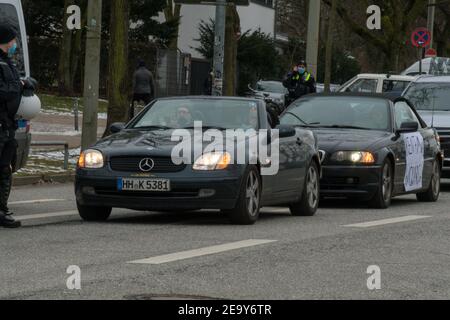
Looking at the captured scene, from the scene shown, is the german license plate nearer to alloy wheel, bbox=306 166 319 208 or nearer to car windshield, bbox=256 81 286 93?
alloy wheel, bbox=306 166 319 208

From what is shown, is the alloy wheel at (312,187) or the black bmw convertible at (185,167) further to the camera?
the alloy wheel at (312,187)

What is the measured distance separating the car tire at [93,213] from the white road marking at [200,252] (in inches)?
96.5

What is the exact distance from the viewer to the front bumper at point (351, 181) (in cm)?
1692

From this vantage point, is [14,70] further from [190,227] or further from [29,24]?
[29,24]

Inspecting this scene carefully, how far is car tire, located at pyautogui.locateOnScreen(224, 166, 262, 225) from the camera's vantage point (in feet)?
44.3

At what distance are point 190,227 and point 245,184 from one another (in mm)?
715

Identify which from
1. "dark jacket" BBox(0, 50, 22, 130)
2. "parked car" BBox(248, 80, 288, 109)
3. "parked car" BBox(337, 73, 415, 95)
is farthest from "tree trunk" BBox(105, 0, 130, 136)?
"parked car" BBox(248, 80, 288, 109)

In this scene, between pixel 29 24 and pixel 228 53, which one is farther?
pixel 29 24

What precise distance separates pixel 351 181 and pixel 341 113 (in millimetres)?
1484

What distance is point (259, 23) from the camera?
7625 centimetres

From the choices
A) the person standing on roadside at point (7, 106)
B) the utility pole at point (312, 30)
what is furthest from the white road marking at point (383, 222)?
the utility pole at point (312, 30)

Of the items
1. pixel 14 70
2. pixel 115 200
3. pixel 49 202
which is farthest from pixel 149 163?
pixel 49 202

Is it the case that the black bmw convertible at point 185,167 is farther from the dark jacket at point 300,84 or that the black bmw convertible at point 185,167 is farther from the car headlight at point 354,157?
the dark jacket at point 300,84

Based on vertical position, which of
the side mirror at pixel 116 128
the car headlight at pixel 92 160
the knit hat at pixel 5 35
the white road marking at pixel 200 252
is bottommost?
the white road marking at pixel 200 252
